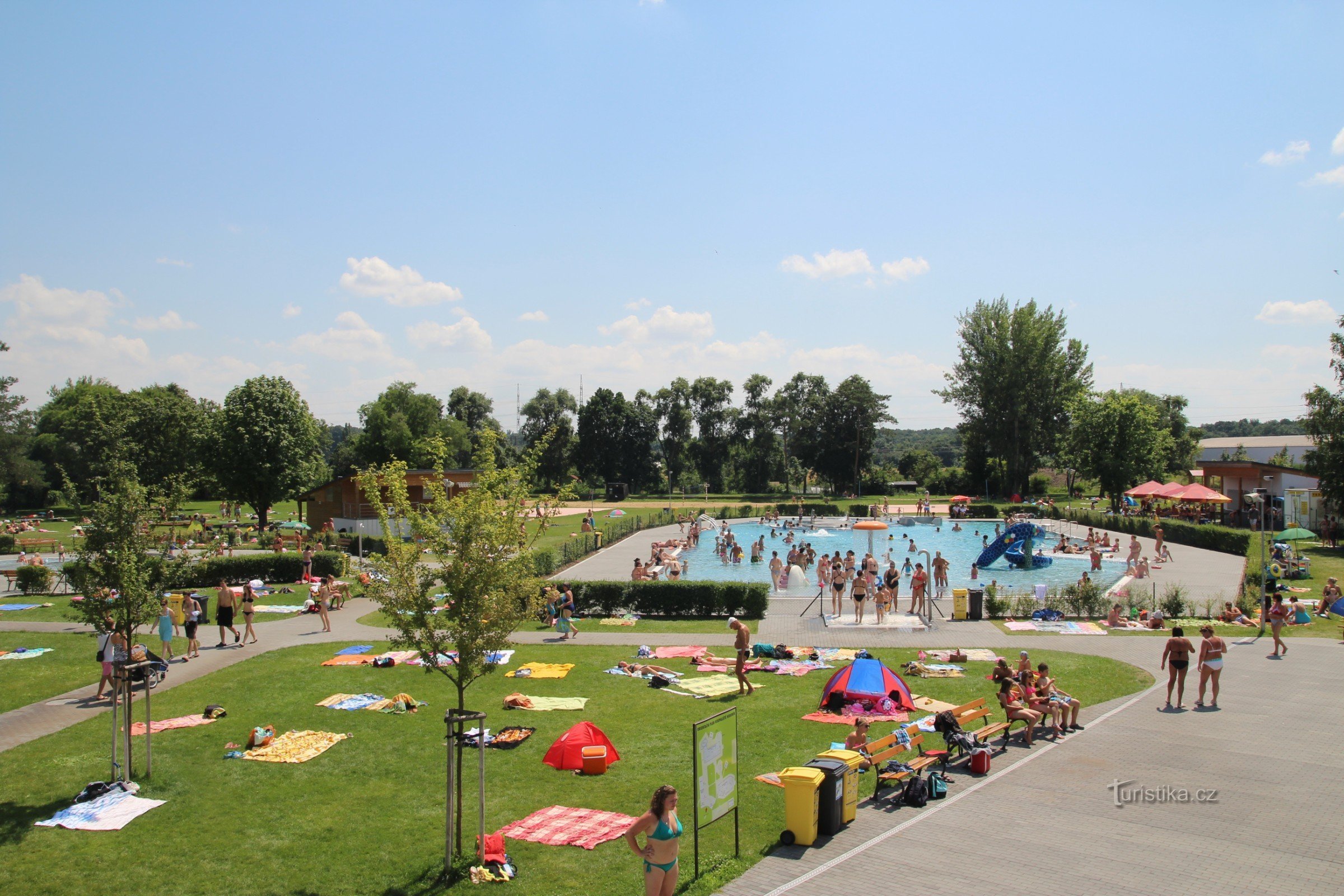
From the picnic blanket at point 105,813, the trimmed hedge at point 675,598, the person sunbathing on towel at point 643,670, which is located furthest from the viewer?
the trimmed hedge at point 675,598

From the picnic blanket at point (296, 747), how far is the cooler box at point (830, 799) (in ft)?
24.2

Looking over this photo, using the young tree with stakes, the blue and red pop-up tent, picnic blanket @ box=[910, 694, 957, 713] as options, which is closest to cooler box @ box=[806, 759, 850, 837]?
the young tree with stakes

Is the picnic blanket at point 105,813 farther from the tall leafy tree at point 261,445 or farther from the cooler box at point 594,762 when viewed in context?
the tall leafy tree at point 261,445

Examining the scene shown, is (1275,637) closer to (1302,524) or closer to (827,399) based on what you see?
(1302,524)

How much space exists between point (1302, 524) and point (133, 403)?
3252 inches

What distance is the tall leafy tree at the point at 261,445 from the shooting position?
45312mm

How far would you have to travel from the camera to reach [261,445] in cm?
4553

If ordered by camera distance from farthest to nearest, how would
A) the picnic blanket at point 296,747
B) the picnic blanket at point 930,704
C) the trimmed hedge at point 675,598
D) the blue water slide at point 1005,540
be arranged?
1. the blue water slide at point 1005,540
2. the trimmed hedge at point 675,598
3. the picnic blanket at point 930,704
4. the picnic blanket at point 296,747

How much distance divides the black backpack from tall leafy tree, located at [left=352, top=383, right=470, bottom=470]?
69958 millimetres

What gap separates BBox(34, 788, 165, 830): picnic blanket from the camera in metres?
9.30

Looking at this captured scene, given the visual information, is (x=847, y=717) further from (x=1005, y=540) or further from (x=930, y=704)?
(x=1005, y=540)

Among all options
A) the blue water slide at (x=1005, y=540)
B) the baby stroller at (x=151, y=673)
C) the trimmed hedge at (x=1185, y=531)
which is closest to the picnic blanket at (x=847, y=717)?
the baby stroller at (x=151, y=673)

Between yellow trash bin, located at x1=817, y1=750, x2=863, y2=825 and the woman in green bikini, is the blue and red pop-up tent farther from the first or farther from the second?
the woman in green bikini

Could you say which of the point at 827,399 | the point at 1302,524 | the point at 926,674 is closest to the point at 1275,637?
the point at 926,674
